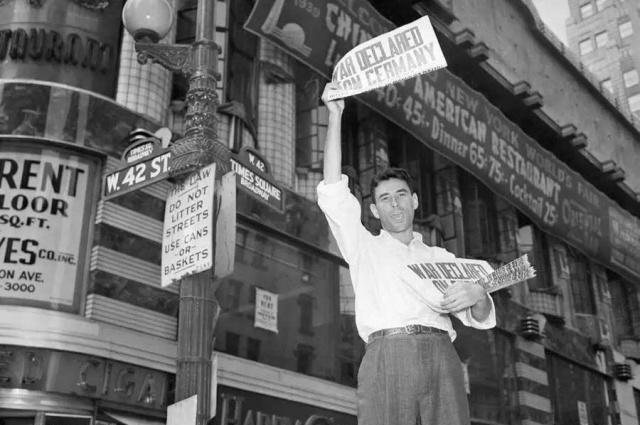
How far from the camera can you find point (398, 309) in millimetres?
3820

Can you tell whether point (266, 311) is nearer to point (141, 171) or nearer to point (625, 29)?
point (141, 171)

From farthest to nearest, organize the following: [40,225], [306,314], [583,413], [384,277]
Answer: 1. [583,413]
2. [306,314]
3. [40,225]
4. [384,277]

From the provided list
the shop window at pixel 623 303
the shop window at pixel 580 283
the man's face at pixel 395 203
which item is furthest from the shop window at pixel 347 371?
the shop window at pixel 623 303

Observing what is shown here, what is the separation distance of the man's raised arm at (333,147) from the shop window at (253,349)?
8.06 m

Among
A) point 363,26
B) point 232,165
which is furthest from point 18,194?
point 363,26

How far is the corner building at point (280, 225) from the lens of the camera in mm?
9797

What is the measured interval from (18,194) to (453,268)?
7.60 meters

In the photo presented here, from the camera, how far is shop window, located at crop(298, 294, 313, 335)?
1290 centimetres

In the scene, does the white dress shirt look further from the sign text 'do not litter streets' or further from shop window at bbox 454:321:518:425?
shop window at bbox 454:321:518:425

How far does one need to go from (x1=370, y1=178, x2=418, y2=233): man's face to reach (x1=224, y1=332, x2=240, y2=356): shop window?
769 centimetres

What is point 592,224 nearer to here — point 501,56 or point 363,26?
point 501,56

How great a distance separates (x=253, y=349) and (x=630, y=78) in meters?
64.9

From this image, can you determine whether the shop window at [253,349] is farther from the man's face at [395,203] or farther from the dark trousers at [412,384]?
the dark trousers at [412,384]

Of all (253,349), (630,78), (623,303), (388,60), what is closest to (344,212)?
(388,60)
